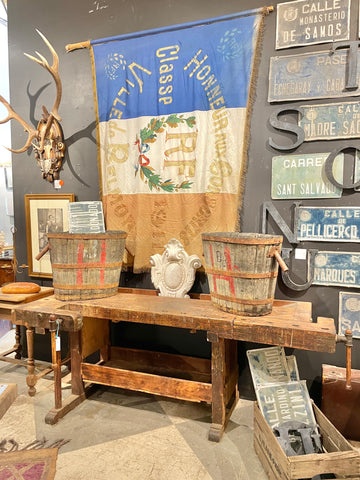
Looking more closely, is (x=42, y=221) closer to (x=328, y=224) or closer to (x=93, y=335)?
(x=93, y=335)

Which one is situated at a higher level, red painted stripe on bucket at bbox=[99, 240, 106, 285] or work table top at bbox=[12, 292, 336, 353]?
red painted stripe on bucket at bbox=[99, 240, 106, 285]

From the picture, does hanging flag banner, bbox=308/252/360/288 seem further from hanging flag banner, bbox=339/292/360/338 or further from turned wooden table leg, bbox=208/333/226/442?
turned wooden table leg, bbox=208/333/226/442

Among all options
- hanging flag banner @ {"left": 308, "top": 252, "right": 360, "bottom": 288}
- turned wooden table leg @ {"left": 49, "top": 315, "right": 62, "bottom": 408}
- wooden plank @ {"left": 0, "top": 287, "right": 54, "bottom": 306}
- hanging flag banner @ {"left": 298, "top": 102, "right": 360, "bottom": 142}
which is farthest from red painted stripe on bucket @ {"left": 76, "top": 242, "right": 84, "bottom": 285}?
hanging flag banner @ {"left": 298, "top": 102, "right": 360, "bottom": 142}

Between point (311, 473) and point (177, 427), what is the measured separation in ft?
3.72

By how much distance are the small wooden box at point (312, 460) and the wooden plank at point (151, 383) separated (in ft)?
1.72

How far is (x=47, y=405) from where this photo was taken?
10.2ft

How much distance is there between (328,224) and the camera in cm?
293

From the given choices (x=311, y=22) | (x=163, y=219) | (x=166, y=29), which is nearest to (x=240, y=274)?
(x=163, y=219)

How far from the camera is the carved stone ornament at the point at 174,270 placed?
10.5 ft

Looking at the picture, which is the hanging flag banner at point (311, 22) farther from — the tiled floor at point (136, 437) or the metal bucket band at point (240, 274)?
the tiled floor at point (136, 437)

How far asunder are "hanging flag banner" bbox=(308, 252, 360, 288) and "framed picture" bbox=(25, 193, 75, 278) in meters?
2.56

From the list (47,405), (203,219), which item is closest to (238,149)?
(203,219)

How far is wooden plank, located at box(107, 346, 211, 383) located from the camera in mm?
3318

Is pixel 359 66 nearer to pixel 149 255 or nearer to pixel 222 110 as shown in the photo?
pixel 222 110
